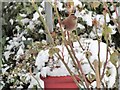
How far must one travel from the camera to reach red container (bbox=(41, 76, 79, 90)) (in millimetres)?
1696

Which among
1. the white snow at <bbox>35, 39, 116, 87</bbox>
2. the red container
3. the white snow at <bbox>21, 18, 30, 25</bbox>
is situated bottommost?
the red container

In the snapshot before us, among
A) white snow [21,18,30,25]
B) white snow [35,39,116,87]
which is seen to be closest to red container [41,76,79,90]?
white snow [35,39,116,87]

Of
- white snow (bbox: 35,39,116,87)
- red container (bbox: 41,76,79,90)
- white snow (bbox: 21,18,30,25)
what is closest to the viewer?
white snow (bbox: 35,39,116,87)

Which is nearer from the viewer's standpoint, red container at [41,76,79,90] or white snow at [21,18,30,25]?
red container at [41,76,79,90]

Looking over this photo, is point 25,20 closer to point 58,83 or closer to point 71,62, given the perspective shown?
point 58,83

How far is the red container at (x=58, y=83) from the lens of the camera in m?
1.70

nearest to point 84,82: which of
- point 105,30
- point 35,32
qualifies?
point 105,30

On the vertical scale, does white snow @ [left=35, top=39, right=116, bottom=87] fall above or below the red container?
above

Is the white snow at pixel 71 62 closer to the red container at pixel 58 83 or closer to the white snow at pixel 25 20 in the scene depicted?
the red container at pixel 58 83

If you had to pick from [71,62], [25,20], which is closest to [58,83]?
[71,62]

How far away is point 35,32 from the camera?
225 centimetres

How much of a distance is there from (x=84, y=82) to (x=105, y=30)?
0.69ft

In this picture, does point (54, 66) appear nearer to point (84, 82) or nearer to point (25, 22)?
point (84, 82)

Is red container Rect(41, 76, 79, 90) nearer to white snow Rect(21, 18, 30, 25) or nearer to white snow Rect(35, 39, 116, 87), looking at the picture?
white snow Rect(35, 39, 116, 87)
